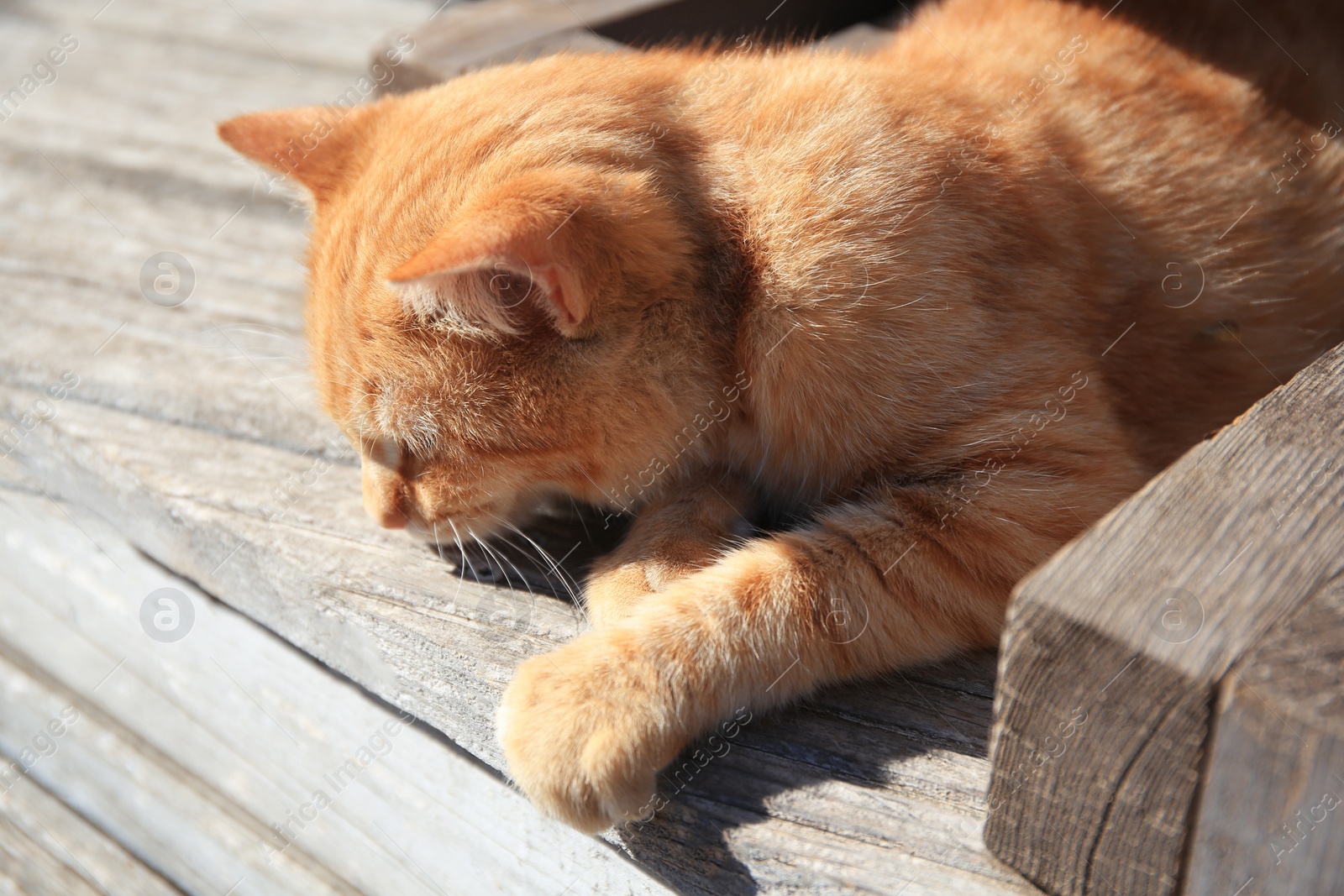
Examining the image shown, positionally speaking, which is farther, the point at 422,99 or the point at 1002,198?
the point at 422,99

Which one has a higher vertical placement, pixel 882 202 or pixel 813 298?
pixel 882 202

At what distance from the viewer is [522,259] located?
129 centimetres

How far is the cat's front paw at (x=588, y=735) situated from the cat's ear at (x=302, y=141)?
0.98 meters

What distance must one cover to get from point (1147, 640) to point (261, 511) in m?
1.55

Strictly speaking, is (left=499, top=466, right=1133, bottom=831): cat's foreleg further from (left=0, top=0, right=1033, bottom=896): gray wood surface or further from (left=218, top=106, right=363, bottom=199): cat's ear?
(left=218, top=106, right=363, bottom=199): cat's ear

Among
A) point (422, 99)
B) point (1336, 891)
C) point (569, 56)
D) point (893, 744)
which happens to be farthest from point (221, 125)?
point (1336, 891)

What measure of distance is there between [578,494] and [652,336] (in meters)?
0.34

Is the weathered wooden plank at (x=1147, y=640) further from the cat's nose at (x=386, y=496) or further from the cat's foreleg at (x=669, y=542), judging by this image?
the cat's nose at (x=386, y=496)

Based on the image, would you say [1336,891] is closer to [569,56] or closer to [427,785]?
[427,785]

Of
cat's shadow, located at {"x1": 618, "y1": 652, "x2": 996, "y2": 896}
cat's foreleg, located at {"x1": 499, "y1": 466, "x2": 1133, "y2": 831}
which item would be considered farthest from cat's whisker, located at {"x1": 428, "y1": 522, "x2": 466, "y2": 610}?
cat's shadow, located at {"x1": 618, "y1": 652, "x2": 996, "y2": 896}

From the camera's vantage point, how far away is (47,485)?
226 cm

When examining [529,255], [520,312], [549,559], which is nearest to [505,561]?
[549,559]

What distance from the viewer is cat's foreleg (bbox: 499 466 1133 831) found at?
129cm

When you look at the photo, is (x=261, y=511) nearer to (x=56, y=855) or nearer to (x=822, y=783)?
(x=56, y=855)
